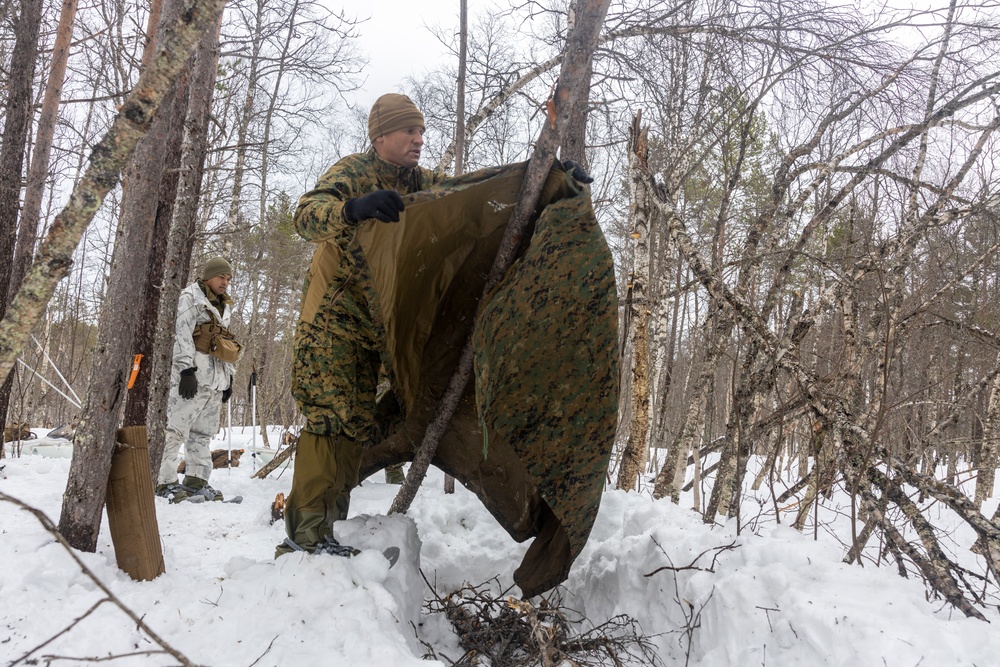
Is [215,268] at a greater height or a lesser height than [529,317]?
greater

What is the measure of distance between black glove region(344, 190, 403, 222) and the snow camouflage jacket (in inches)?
126

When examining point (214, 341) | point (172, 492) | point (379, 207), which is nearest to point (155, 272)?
point (214, 341)

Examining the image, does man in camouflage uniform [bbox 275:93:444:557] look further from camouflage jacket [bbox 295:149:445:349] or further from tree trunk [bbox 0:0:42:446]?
tree trunk [bbox 0:0:42:446]

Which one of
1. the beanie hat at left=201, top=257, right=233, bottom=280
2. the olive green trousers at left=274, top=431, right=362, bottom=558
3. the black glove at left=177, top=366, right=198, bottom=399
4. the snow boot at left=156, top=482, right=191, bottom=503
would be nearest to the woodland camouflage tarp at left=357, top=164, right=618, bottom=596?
the olive green trousers at left=274, top=431, right=362, bottom=558

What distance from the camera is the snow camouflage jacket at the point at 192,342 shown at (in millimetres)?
4656

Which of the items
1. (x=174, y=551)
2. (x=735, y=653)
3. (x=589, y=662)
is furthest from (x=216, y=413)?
(x=735, y=653)

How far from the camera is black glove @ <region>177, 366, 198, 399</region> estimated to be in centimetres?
459

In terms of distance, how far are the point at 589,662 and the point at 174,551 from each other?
6.72 feet

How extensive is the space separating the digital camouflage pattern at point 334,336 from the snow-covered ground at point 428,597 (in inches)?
17.9

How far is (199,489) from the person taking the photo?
183 inches

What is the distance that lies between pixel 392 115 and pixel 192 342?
10.4ft

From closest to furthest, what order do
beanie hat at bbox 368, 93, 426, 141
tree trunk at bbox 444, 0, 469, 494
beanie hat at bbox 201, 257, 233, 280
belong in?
beanie hat at bbox 368, 93, 426, 141 → beanie hat at bbox 201, 257, 233, 280 → tree trunk at bbox 444, 0, 469, 494

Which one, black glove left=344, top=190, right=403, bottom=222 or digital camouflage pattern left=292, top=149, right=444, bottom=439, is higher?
black glove left=344, top=190, right=403, bottom=222

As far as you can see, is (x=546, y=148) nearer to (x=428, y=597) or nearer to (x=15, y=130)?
(x=428, y=597)
